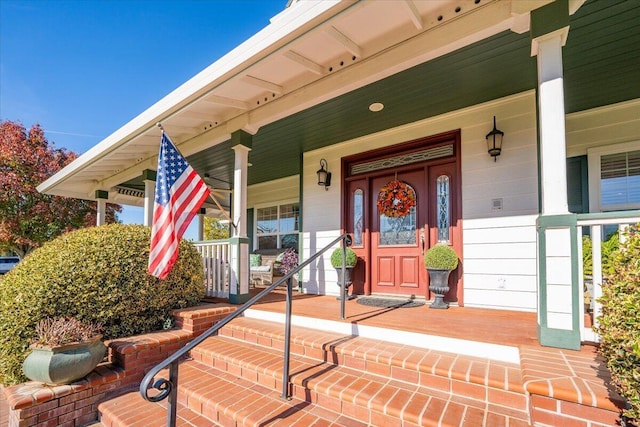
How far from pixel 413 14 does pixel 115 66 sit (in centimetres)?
947

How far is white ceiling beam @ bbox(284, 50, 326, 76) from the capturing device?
2.96m

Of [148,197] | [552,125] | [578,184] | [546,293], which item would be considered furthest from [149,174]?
[578,184]

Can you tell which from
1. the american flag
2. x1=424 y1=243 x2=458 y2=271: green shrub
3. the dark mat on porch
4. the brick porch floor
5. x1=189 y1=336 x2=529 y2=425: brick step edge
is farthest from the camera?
the dark mat on porch

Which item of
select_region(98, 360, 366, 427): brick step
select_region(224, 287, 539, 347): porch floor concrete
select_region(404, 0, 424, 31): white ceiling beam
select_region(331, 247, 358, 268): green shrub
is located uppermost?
select_region(404, 0, 424, 31): white ceiling beam

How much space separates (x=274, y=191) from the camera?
25.4 feet

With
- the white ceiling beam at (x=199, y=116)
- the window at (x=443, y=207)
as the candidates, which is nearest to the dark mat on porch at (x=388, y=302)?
the window at (x=443, y=207)

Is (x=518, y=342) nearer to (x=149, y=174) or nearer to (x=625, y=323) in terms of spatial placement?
(x=625, y=323)

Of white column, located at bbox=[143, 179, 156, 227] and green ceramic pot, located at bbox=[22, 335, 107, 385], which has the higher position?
white column, located at bbox=[143, 179, 156, 227]

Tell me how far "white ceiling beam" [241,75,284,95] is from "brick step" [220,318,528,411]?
2.70m

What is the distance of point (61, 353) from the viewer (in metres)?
2.47

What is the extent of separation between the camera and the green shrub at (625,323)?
135 cm

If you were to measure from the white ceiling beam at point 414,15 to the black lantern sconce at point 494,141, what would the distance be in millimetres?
1812

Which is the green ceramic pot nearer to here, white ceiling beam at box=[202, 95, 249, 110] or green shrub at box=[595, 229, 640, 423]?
white ceiling beam at box=[202, 95, 249, 110]

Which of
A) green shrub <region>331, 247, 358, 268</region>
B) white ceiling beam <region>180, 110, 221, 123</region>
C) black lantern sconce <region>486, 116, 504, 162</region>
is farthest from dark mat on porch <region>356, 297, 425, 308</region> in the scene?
white ceiling beam <region>180, 110, 221, 123</region>
